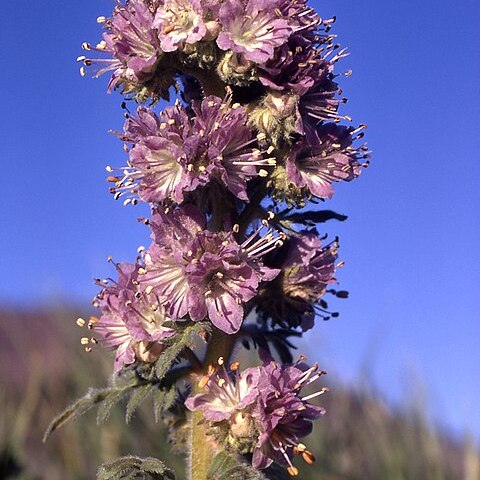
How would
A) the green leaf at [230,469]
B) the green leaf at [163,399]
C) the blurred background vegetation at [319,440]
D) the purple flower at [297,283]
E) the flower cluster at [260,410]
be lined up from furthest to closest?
the blurred background vegetation at [319,440] < the purple flower at [297,283] < the green leaf at [163,399] < the flower cluster at [260,410] < the green leaf at [230,469]

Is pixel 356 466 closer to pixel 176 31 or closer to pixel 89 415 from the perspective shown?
pixel 89 415

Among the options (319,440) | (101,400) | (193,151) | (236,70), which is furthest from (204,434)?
(319,440)

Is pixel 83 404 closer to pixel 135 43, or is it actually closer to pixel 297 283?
pixel 297 283

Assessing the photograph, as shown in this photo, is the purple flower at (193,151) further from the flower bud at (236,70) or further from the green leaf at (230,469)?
the green leaf at (230,469)

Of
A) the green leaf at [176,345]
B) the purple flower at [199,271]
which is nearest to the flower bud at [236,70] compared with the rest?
the purple flower at [199,271]

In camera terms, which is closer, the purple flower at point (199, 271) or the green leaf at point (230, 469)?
the green leaf at point (230, 469)

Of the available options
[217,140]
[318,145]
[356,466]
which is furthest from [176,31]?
[356,466]

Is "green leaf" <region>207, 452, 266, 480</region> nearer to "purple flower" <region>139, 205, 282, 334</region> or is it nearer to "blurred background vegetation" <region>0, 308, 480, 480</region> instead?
"purple flower" <region>139, 205, 282, 334</region>

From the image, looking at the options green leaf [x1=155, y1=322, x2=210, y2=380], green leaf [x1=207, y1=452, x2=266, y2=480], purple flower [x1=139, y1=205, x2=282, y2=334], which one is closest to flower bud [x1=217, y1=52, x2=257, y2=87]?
purple flower [x1=139, y1=205, x2=282, y2=334]
